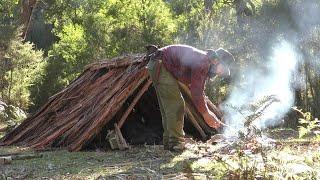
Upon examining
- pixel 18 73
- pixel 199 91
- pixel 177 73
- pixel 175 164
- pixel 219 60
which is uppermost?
pixel 18 73

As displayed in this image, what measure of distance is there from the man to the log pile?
1.18m

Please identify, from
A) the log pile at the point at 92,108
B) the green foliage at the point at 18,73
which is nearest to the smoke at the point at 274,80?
the log pile at the point at 92,108

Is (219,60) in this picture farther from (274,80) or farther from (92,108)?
(274,80)

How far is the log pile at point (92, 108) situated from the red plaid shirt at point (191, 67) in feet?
4.07

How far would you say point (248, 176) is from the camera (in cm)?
350

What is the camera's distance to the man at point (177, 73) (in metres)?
6.25

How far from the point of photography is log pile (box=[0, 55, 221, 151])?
783 centimetres

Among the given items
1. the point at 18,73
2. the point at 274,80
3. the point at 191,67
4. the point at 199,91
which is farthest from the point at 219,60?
the point at 18,73

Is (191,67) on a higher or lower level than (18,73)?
lower

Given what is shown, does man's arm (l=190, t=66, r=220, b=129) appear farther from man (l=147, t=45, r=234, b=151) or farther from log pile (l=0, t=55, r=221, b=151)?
log pile (l=0, t=55, r=221, b=151)

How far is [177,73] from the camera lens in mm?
6586

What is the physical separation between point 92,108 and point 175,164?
3280 millimetres

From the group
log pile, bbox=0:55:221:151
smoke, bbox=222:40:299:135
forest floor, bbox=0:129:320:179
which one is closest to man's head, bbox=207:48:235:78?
forest floor, bbox=0:129:320:179

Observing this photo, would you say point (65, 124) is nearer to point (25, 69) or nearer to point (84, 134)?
point (84, 134)
